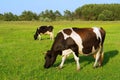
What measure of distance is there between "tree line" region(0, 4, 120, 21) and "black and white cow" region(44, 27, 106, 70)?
89629 millimetres

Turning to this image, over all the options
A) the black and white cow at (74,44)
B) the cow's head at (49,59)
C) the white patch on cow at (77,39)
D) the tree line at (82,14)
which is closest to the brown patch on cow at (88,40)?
the black and white cow at (74,44)

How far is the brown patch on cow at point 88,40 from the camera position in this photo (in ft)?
40.4

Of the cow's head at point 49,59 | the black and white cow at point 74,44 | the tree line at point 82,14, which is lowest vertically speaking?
the tree line at point 82,14

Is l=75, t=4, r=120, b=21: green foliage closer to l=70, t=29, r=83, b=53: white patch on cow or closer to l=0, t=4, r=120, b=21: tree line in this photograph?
l=0, t=4, r=120, b=21: tree line

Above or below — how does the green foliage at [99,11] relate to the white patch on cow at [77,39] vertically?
below

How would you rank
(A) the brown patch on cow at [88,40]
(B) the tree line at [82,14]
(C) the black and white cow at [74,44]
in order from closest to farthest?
1. (C) the black and white cow at [74,44]
2. (A) the brown patch on cow at [88,40]
3. (B) the tree line at [82,14]

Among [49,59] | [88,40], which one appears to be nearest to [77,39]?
[88,40]

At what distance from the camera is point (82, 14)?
117 meters

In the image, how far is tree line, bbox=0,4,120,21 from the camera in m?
106

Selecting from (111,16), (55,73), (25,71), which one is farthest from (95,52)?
(111,16)

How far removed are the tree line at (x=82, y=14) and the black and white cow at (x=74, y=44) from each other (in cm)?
8963

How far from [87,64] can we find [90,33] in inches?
62.6

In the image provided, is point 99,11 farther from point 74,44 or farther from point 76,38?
point 74,44

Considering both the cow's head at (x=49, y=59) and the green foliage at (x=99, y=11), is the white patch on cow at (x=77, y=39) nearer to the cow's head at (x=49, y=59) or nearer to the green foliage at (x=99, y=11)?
the cow's head at (x=49, y=59)
